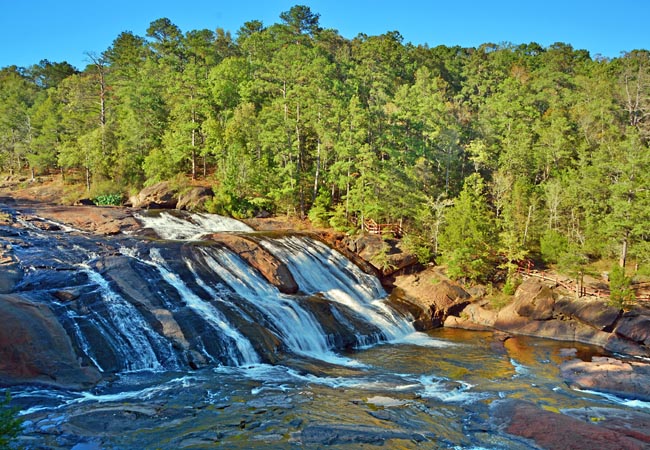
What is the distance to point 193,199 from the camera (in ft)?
137

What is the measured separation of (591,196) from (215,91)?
37063 mm

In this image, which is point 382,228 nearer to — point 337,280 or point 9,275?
point 337,280

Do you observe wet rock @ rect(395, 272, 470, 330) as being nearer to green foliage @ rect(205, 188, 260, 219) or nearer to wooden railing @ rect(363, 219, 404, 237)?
wooden railing @ rect(363, 219, 404, 237)

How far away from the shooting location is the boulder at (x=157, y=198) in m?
41.7

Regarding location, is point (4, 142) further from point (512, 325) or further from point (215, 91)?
point (512, 325)

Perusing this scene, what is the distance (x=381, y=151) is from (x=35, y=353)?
33.5 m

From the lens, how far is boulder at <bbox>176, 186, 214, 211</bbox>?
41281mm

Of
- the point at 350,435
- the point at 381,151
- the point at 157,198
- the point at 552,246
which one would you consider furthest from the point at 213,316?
the point at 381,151

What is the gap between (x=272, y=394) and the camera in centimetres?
1694

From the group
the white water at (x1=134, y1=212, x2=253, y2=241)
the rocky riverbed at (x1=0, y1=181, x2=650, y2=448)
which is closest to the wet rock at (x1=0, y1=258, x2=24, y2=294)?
the rocky riverbed at (x1=0, y1=181, x2=650, y2=448)

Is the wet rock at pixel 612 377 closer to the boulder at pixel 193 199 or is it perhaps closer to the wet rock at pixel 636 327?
the wet rock at pixel 636 327

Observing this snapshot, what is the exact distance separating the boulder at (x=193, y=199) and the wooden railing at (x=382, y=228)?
Answer: 1337 cm

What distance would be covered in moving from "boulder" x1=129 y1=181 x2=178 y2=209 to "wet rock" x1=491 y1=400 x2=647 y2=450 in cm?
3250

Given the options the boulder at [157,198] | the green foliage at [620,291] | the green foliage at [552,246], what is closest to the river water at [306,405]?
the green foliage at [620,291]
